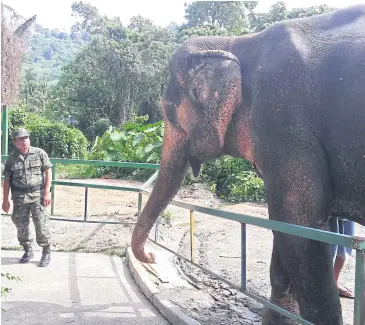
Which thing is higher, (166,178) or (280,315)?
(166,178)

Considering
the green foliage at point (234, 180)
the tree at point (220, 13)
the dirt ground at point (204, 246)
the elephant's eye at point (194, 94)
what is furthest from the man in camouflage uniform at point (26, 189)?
the tree at point (220, 13)

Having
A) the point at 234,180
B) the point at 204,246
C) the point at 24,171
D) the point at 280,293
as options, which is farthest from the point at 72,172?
the point at 280,293

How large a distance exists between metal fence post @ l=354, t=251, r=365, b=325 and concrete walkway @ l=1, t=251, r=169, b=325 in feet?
6.75

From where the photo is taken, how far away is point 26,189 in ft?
17.1

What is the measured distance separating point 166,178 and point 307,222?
4.02 ft

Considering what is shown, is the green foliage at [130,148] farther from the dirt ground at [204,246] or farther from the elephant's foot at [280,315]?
the elephant's foot at [280,315]

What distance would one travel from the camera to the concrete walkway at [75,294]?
3.69m

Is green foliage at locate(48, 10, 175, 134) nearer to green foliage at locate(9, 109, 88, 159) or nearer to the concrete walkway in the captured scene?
green foliage at locate(9, 109, 88, 159)

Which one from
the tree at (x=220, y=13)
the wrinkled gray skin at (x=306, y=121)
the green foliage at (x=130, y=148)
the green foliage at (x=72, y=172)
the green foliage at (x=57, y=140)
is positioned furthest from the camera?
the tree at (x=220, y=13)

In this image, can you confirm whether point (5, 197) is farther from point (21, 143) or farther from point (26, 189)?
point (21, 143)

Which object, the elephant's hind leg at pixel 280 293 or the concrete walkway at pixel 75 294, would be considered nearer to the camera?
the elephant's hind leg at pixel 280 293

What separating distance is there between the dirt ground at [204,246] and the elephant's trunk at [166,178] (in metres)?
0.69

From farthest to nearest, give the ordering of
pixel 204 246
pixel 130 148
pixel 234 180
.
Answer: pixel 130 148 → pixel 234 180 → pixel 204 246

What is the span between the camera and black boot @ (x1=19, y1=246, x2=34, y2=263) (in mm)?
5160
